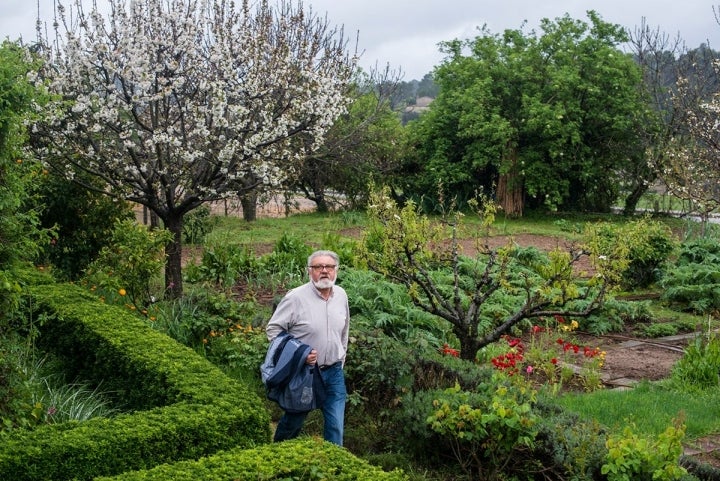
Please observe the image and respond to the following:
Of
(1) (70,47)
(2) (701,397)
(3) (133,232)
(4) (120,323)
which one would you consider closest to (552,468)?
(2) (701,397)

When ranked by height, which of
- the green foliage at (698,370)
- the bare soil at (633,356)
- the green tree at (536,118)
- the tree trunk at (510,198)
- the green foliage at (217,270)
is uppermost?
the green tree at (536,118)

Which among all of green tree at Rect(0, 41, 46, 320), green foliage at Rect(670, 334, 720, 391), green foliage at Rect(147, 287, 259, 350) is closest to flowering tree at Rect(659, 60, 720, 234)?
green foliage at Rect(670, 334, 720, 391)

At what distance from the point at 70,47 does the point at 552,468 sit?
6815 mm

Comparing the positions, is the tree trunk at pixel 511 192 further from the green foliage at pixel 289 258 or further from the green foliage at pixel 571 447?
the green foliage at pixel 571 447

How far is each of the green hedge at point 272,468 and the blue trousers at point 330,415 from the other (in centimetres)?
105

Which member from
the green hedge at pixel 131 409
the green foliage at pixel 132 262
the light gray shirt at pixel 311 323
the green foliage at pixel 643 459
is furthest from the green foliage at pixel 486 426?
the green foliage at pixel 132 262

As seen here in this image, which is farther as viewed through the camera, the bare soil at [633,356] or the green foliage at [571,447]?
the bare soil at [633,356]

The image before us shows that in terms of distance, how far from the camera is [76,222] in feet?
35.0

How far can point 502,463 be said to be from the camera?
5.66 meters

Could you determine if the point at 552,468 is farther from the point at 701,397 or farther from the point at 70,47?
the point at 70,47

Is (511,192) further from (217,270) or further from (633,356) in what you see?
(633,356)

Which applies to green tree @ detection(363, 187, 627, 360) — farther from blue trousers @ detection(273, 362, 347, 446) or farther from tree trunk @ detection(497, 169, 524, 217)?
tree trunk @ detection(497, 169, 524, 217)

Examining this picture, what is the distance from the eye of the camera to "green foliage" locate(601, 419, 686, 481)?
497cm

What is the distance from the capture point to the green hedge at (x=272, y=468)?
4.28 m
